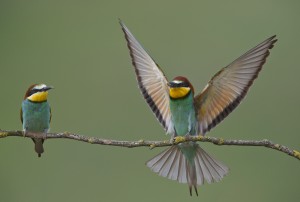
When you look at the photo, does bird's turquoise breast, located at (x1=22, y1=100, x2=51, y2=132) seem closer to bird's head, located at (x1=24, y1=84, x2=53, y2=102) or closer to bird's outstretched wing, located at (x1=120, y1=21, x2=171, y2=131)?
bird's head, located at (x1=24, y1=84, x2=53, y2=102)

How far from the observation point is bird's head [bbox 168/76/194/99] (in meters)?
3.02

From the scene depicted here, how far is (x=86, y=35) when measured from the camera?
21.9ft

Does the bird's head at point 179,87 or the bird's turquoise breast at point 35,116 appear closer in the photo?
the bird's head at point 179,87

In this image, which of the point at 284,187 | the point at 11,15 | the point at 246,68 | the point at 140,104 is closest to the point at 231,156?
the point at 284,187

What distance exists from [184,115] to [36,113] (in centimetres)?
65

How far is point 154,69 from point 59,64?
302 cm

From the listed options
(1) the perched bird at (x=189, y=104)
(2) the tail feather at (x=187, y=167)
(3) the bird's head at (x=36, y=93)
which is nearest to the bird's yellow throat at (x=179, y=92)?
(1) the perched bird at (x=189, y=104)

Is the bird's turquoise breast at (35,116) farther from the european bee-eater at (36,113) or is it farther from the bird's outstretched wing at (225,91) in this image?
the bird's outstretched wing at (225,91)

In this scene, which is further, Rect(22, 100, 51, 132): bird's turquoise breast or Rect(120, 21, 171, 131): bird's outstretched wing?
Rect(22, 100, 51, 132): bird's turquoise breast

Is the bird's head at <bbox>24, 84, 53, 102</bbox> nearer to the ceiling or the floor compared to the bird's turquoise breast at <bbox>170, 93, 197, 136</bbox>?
nearer to the ceiling

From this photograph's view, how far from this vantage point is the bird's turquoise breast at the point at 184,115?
3090 mm

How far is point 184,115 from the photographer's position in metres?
3.09

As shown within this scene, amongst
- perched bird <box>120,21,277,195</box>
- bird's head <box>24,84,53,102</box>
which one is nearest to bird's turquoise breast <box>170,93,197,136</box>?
perched bird <box>120,21,277,195</box>

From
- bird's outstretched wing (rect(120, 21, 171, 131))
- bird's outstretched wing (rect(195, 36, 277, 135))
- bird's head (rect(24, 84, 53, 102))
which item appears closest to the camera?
bird's outstretched wing (rect(195, 36, 277, 135))
